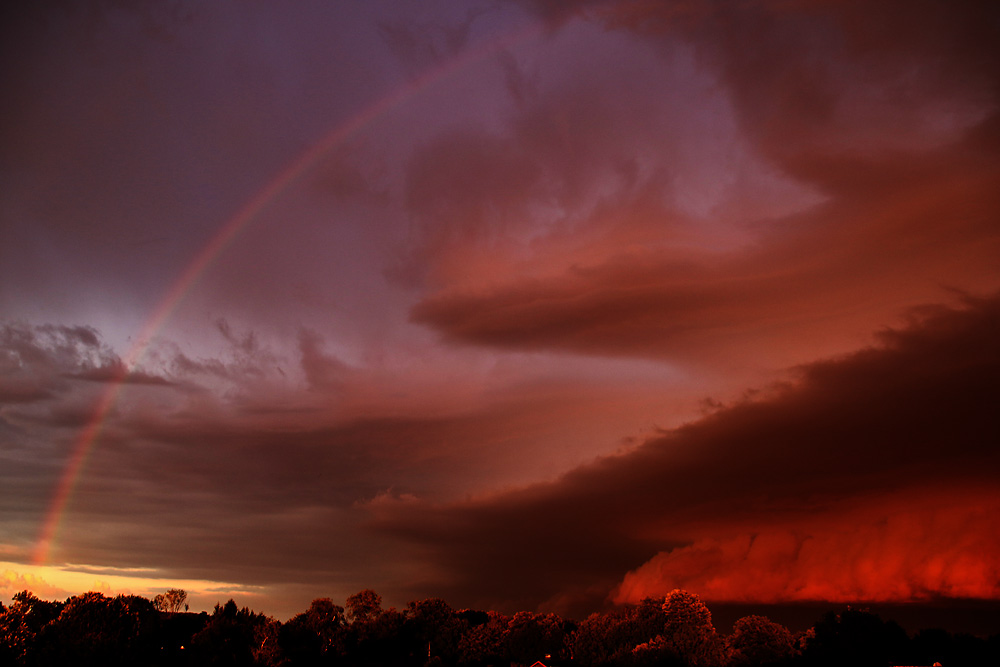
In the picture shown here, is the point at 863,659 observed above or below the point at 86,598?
below

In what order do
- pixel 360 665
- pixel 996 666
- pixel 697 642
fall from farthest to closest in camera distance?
pixel 360 665
pixel 697 642
pixel 996 666

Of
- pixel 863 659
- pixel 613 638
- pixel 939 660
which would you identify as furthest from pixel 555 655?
pixel 939 660

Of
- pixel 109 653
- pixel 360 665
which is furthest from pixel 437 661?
pixel 109 653

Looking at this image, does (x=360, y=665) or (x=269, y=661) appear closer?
(x=269, y=661)

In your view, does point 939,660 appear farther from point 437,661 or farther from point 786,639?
point 437,661

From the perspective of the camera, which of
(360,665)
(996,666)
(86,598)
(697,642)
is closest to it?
(996,666)

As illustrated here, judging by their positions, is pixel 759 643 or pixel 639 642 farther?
pixel 639 642

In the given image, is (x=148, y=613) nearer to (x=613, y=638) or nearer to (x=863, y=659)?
(x=613, y=638)

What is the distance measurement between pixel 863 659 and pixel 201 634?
5421 inches

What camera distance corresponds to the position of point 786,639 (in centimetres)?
17000

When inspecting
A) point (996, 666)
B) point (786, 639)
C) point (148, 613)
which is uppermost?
→ point (148, 613)

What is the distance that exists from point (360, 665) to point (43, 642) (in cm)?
6871

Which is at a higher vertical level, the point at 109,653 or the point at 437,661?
the point at 109,653

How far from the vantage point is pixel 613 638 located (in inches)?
7205
